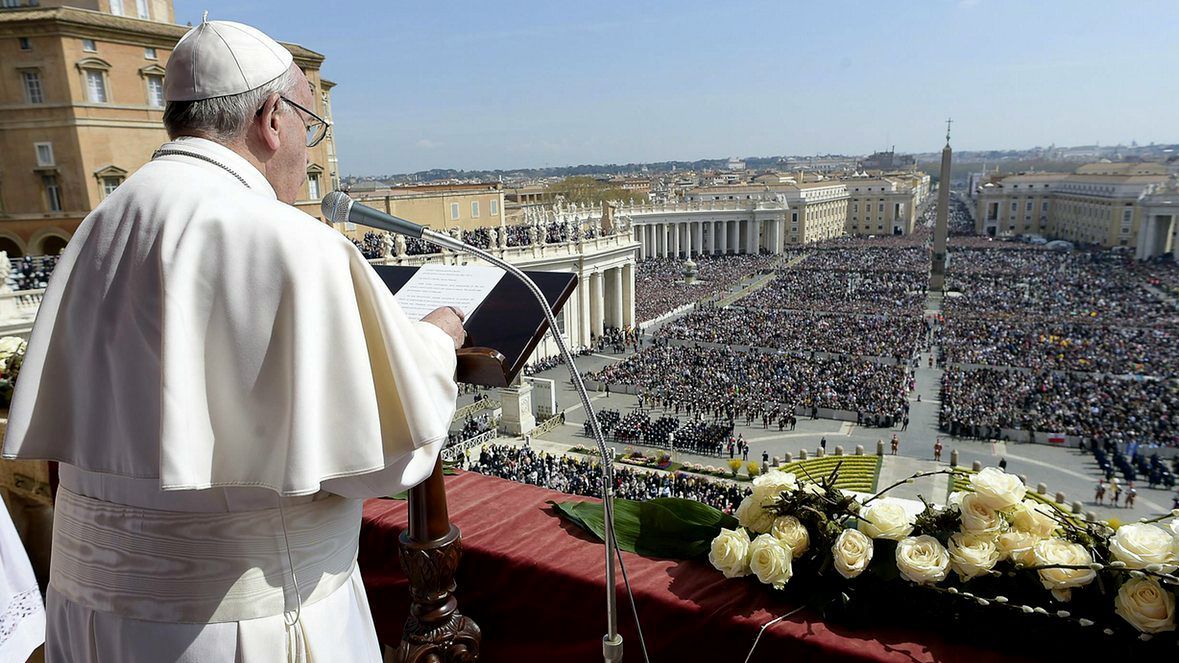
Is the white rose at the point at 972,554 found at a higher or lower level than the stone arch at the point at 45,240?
higher

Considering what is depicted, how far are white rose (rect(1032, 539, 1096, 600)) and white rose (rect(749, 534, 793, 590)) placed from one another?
0.80m

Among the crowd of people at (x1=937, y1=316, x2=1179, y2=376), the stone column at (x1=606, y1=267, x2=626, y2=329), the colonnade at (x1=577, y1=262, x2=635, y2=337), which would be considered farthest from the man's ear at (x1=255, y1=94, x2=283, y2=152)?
the stone column at (x1=606, y1=267, x2=626, y2=329)

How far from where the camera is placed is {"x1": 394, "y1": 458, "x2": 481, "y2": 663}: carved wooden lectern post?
2.37 m

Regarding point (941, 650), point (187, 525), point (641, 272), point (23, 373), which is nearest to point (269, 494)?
point (187, 525)

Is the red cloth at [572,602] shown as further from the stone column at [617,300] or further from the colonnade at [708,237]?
the colonnade at [708,237]

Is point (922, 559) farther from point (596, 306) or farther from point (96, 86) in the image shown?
point (596, 306)

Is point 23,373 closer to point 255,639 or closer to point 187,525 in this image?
point 187,525

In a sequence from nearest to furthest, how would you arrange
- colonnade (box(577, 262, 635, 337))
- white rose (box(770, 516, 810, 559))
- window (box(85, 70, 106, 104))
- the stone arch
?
1. white rose (box(770, 516, 810, 559))
2. window (box(85, 70, 106, 104))
3. the stone arch
4. colonnade (box(577, 262, 635, 337))

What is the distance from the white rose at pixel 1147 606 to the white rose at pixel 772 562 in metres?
0.99

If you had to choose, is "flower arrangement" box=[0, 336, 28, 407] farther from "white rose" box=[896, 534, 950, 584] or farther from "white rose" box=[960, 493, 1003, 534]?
"white rose" box=[960, 493, 1003, 534]

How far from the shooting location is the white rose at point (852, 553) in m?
2.45

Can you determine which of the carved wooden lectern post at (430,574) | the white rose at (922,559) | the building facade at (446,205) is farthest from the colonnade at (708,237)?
the carved wooden lectern post at (430,574)

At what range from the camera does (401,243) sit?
27.6 m

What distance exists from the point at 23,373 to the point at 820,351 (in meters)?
31.9
